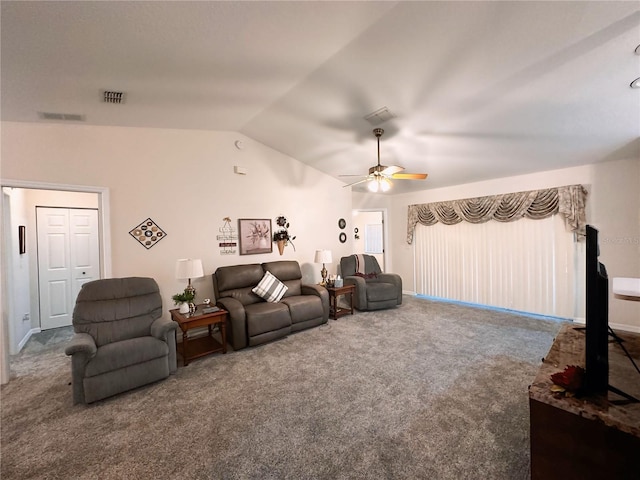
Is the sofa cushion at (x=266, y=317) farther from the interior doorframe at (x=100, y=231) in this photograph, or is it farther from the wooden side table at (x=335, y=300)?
the interior doorframe at (x=100, y=231)

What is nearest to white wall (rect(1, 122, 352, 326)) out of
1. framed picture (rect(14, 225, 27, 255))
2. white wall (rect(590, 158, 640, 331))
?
framed picture (rect(14, 225, 27, 255))

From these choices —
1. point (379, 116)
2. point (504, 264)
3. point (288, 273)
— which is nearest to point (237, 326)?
point (288, 273)

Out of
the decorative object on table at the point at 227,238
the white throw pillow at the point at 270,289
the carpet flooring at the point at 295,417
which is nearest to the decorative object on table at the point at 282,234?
the decorative object on table at the point at 227,238

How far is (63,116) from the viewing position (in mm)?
2760

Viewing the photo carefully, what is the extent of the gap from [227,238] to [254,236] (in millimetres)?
446

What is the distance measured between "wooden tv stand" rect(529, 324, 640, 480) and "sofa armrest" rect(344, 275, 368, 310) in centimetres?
345

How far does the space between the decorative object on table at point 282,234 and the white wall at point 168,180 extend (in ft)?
0.34

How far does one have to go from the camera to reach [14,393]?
238 centimetres

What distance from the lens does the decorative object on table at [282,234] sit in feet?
15.1

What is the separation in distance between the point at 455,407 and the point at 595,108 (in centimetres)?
314

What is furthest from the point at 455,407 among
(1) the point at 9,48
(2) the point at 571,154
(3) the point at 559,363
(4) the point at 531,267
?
(1) the point at 9,48

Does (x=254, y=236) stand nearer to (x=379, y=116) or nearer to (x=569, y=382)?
(x=379, y=116)

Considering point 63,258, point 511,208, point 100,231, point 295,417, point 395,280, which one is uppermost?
point 511,208

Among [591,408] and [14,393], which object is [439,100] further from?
Result: [14,393]
